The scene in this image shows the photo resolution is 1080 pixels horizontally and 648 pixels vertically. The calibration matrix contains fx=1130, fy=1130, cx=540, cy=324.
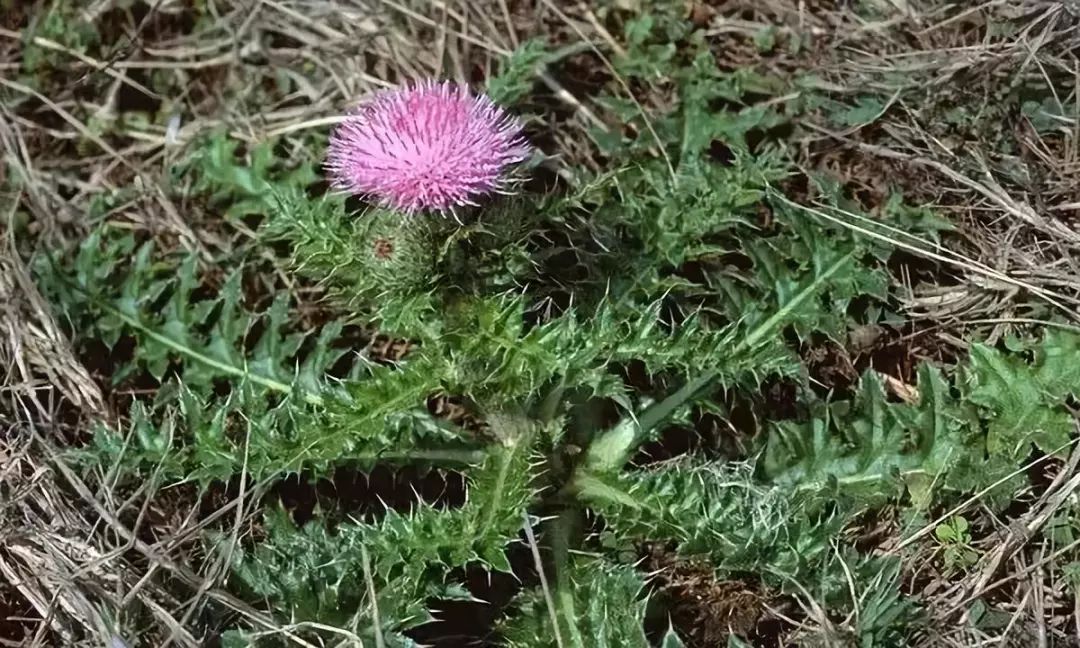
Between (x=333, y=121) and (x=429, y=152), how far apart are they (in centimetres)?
136

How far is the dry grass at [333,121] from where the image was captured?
291 centimetres

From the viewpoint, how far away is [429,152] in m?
2.65

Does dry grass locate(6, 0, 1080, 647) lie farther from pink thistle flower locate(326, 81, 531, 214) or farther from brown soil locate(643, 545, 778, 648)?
pink thistle flower locate(326, 81, 531, 214)

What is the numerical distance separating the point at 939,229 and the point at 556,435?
4.35 ft

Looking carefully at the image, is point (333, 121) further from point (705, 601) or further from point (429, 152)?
point (705, 601)

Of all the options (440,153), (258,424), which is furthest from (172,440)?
(440,153)

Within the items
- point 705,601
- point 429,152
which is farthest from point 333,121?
point 705,601

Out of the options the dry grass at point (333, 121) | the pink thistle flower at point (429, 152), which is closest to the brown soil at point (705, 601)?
the dry grass at point (333, 121)

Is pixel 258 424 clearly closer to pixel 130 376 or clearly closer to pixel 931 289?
pixel 130 376

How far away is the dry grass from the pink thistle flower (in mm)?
910

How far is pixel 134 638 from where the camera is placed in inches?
112

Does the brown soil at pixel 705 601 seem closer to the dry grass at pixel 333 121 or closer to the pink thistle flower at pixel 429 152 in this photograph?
the dry grass at pixel 333 121

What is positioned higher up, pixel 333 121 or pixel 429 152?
pixel 429 152

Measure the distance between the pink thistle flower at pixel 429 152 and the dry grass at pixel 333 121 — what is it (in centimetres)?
91
